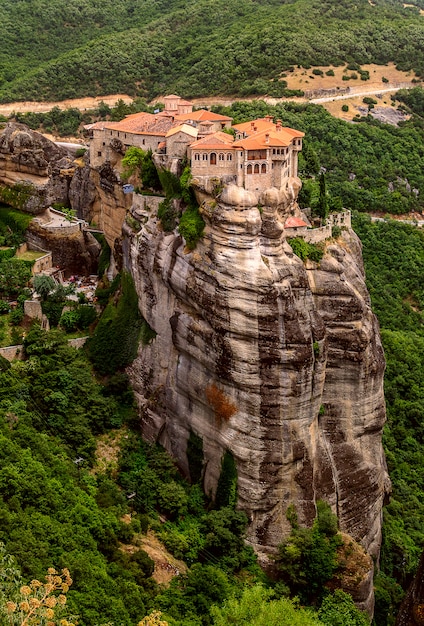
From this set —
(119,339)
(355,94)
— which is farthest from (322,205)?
(355,94)

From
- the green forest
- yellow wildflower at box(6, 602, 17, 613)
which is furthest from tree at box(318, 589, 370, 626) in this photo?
the green forest

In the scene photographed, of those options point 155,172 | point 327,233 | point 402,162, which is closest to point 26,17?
point 402,162

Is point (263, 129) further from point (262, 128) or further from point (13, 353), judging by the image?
point (13, 353)

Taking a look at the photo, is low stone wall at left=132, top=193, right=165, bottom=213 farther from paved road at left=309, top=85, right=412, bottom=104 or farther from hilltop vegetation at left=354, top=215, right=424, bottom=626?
paved road at left=309, top=85, right=412, bottom=104

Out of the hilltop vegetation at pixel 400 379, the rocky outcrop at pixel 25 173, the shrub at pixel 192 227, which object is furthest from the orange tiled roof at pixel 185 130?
the hilltop vegetation at pixel 400 379

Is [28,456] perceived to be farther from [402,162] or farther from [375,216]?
[402,162]

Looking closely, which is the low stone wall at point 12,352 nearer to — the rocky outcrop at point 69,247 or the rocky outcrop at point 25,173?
the rocky outcrop at point 69,247
